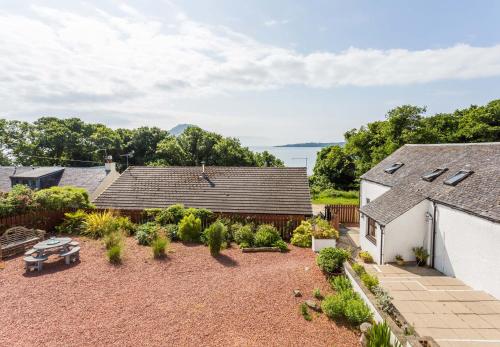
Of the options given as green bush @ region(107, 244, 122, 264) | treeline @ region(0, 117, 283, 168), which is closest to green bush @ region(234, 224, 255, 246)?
green bush @ region(107, 244, 122, 264)

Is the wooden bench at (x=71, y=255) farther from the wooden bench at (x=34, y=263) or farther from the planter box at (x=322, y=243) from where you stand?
the planter box at (x=322, y=243)

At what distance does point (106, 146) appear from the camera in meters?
42.3

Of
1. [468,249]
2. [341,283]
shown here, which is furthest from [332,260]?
[468,249]

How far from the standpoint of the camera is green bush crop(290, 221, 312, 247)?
45.1ft

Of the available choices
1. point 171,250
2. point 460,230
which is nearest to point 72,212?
point 171,250

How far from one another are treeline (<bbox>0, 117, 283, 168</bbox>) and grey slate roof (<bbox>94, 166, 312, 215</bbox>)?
18546mm

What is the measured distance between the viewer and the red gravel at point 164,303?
664 centimetres

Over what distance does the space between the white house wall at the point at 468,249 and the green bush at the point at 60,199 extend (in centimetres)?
1759

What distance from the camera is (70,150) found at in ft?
140

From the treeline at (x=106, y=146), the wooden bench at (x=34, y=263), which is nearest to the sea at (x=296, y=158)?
the treeline at (x=106, y=146)

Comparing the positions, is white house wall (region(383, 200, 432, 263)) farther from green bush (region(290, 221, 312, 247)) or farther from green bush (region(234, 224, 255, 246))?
green bush (region(234, 224, 255, 246))

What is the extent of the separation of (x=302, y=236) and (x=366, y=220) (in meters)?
3.37

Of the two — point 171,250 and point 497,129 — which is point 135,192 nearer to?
point 171,250

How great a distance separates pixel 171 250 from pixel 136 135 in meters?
35.7
